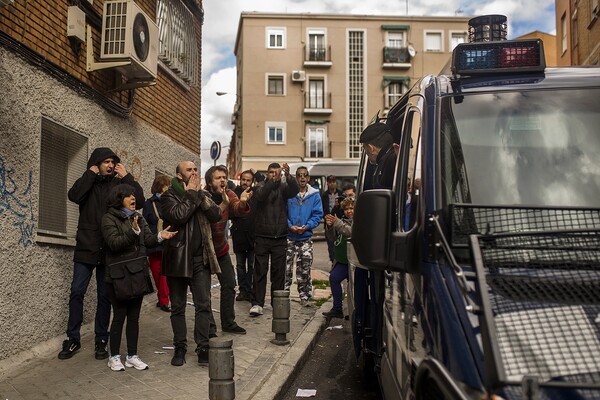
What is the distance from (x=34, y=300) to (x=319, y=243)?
16.8 metres

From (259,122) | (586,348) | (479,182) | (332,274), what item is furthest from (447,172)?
(259,122)

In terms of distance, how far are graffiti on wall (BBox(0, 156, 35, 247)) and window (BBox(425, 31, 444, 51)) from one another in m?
45.9

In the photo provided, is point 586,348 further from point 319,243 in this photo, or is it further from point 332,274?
point 319,243

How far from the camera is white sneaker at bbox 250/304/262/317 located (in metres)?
8.94

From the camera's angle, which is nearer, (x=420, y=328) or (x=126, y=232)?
(x=420, y=328)

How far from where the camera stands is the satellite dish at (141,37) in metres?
8.38

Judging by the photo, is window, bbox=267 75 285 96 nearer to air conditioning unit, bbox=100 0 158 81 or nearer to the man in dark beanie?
air conditioning unit, bbox=100 0 158 81

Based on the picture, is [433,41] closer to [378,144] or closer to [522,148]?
[378,144]

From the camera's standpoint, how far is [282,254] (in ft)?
30.1

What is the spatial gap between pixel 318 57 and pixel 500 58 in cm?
4609

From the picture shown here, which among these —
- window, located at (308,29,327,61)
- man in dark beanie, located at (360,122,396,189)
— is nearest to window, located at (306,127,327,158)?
window, located at (308,29,327,61)

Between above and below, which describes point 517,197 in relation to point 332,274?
above

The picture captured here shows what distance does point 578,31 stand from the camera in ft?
81.4

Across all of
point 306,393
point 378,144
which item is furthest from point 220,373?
point 378,144
